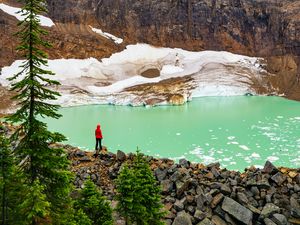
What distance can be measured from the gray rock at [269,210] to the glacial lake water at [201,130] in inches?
338

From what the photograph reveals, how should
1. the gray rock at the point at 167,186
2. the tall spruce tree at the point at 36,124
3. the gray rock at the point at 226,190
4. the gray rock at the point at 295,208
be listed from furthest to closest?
the gray rock at the point at 167,186
the gray rock at the point at 226,190
the gray rock at the point at 295,208
the tall spruce tree at the point at 36,124

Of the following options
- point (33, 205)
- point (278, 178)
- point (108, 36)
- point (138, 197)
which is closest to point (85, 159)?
point (138, 197)

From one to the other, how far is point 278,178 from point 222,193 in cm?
222

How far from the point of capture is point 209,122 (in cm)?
3803

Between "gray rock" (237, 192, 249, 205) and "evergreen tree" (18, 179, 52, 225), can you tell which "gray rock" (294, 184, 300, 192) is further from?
"evergreen tree" (18, 179, 52, 225)

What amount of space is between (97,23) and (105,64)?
1535cm

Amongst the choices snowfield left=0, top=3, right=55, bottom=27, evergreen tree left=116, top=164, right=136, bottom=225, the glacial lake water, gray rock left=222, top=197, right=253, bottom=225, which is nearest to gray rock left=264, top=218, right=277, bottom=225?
gray rock left=222, top=197, right=253, bottom=225

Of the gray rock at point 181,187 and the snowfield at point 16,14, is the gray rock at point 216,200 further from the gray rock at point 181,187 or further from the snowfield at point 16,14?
the snowfield at point 16,14

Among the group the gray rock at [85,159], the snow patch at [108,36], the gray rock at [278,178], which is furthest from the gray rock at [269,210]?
the snow patch at [108,36]

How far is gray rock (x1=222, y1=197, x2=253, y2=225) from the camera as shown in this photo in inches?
505

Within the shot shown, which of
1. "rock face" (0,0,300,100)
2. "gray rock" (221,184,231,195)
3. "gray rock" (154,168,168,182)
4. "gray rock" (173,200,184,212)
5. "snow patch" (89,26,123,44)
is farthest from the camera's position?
"snow patch" (89,26,123,44)

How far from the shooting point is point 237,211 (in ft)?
42.7

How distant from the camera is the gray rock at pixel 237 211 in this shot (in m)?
12.8

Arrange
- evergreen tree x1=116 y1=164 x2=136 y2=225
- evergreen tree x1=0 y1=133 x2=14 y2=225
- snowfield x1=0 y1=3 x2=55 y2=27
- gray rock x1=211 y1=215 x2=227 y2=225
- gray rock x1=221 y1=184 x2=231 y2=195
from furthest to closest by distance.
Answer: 1. snowfield x1=0 y1=3 x2=55 y2=27
2. gray rock x1=221 y1=184 x2=231 y2=195
3. gray rock x1=211 y1=215 x2=227 y2=225
4. evergreen tree x1=116 y1=164 x2=136 y2=225
5. evergreen tree x1=0 y1=133 x2=14 y2=225
